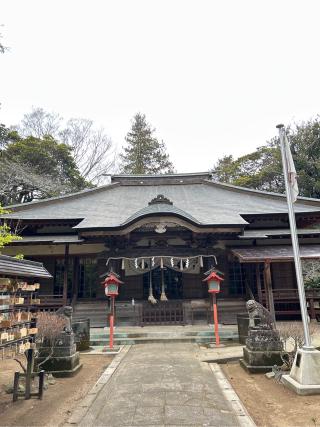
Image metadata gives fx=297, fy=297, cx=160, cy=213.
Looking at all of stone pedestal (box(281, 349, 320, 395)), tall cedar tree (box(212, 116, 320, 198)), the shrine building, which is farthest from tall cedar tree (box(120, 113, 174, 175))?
stone pedestal (box(281, 349, 320, 395))

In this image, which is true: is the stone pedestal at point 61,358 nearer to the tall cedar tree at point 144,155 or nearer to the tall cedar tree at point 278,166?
the tall cedar tree at point 278,166

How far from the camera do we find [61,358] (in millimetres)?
6715

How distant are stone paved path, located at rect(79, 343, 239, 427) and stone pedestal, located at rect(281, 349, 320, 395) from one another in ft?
4.50

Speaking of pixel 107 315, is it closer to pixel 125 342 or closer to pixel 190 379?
pixel 125 342

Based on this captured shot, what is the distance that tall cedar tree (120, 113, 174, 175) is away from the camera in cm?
3997

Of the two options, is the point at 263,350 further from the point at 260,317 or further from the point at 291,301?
the point at 291,301

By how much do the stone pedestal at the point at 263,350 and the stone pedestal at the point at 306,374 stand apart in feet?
3.13

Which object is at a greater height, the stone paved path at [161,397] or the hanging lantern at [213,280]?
the hanging lantern at [213,280]

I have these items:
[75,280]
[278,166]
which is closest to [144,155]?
[278,166]

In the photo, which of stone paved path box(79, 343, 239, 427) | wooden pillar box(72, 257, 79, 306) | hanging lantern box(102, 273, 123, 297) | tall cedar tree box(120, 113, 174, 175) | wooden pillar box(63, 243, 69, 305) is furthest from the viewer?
tall cedar tree box(120, 113, 174, 175)

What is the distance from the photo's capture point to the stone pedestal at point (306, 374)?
5179 millimetres

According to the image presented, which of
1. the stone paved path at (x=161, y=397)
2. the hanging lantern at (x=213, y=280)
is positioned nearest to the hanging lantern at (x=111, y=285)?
the stone paved path at (x=161, y=397)

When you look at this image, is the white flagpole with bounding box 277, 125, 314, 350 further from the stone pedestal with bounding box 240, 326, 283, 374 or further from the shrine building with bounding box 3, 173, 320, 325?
the shrine building with bounding box 3, 173, 320, 325

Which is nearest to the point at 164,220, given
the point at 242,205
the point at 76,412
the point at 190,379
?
the point at 242,205
